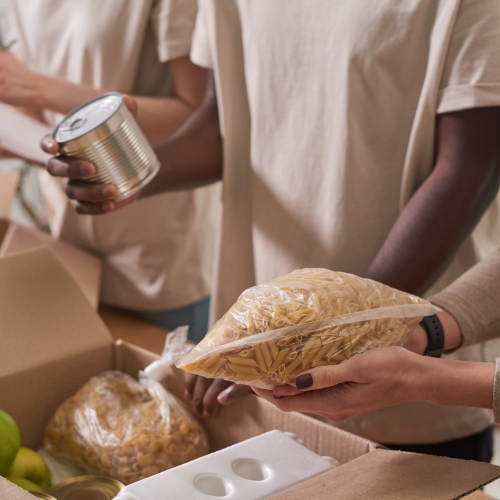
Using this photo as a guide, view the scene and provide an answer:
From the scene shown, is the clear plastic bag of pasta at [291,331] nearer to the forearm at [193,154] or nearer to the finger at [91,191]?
the finger at [91,191]

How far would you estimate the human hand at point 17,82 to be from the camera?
1223mm

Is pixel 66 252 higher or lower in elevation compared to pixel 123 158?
lower

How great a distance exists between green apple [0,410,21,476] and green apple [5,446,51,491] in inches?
1.0

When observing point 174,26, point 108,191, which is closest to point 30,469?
point 108,191

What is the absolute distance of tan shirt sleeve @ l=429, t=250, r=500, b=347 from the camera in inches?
27.9

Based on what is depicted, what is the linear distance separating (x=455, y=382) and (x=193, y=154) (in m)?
0.70

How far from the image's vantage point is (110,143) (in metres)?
0.78

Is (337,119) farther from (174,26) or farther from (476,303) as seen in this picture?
(174,26)

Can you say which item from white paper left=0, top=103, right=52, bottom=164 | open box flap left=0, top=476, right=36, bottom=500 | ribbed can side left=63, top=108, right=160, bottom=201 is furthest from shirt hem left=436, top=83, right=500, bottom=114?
white paper left=0, top=103, right=52, bottom=164

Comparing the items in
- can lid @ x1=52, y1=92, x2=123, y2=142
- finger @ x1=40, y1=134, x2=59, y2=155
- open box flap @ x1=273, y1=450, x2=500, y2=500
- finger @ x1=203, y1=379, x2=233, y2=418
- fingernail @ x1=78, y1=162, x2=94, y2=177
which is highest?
can lid @ x1=52, y1=92, x2=123, y2=142

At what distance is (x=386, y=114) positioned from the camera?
881 mm

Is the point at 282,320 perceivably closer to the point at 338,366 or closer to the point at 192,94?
the point at 338,366

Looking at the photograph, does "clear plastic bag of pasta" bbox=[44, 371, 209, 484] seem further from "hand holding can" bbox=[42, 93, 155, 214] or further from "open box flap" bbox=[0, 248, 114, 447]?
"hand holding can" bbox=[42, 93, 155, 214]

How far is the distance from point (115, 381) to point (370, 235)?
466 millimetres
